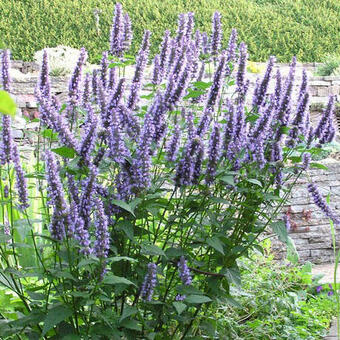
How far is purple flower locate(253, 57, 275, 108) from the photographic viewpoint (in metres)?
2.86

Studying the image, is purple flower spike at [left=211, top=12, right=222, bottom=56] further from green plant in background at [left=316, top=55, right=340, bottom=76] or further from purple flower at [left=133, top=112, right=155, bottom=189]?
green plant in background at [left=316, top=55, right=340, bottom=76]

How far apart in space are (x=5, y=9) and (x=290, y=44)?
19.5 ft

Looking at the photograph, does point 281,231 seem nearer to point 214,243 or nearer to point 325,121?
point 214,243

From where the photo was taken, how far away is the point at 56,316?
7.06ft

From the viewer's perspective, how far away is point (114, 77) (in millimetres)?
2838

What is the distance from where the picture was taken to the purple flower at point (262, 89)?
286cm

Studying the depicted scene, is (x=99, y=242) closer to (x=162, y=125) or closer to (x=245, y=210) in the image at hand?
(x=162, y=125)

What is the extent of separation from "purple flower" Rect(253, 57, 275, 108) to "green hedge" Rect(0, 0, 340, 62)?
9.02 metres

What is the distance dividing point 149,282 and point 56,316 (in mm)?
368

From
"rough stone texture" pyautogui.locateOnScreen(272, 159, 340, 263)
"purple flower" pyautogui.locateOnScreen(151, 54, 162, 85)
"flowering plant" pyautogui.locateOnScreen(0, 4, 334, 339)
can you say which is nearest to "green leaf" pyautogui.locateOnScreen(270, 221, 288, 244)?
"flowering plant" pyautogui.locateOnScreen(0, 4, 334, 339)

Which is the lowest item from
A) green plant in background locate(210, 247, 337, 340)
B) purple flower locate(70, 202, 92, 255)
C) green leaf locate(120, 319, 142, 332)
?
green plant in background locate(210, 247, 337, 340)

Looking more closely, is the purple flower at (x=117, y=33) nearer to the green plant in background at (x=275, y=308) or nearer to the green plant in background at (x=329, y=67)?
the green plant in background at (x=275, y=308)

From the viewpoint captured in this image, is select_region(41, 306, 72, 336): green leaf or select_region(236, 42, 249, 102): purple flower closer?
select_region(41, 306, 72, 336): green leaf

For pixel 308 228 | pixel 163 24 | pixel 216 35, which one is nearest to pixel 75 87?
pixel 216 35
